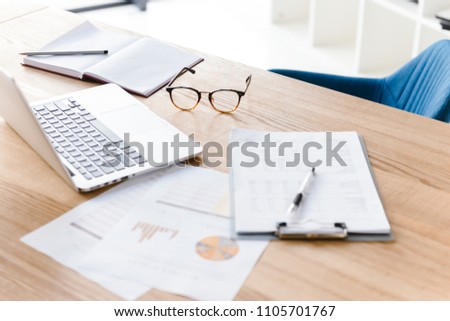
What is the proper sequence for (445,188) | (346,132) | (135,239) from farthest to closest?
1. (346,132)
2. (445,188)
3. (135,239)

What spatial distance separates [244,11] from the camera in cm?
426

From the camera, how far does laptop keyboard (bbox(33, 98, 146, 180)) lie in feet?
3.95

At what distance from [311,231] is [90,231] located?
0.36 metres

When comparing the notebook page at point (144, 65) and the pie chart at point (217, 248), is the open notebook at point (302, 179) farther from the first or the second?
the notebook page at point (144, 65)

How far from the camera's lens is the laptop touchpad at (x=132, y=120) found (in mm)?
Result: 1320

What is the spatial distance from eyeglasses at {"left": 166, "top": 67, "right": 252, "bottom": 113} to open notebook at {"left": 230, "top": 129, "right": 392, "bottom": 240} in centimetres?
12

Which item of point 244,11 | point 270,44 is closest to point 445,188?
point 270,44

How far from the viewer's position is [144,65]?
1.59 meters

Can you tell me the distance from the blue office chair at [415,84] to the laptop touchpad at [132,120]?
0.58m

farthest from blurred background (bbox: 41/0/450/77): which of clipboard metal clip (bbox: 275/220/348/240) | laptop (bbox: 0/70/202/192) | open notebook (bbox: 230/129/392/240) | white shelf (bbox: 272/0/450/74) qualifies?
clipboard metal clip (bbox: 275/220/348/240)

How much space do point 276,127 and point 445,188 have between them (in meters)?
0.37

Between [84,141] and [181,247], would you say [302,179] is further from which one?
[84,141]

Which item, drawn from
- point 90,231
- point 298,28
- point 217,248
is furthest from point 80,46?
point 298,28
